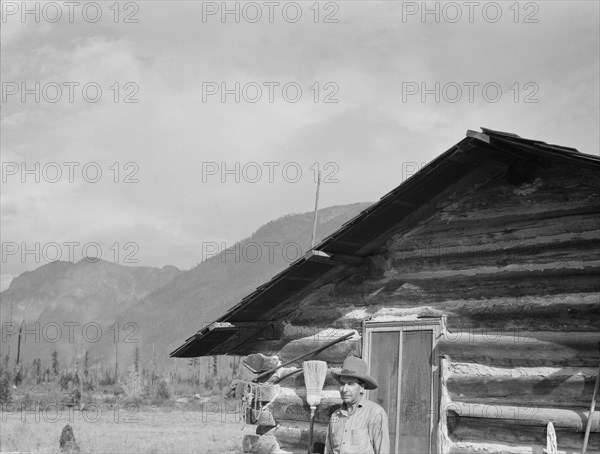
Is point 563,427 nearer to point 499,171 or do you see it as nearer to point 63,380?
point 499,171

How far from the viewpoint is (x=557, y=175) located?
8703 millimetres

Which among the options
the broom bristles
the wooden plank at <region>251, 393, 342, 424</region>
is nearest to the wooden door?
the broom bristles

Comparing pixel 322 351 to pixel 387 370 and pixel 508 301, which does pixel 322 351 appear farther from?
pixel 508 301

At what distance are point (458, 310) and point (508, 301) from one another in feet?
2.00

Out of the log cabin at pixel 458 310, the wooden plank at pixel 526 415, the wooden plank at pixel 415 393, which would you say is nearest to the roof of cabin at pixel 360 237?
the log cabin at pixel 458 310

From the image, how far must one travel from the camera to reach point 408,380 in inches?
367

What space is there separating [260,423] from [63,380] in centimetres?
7845

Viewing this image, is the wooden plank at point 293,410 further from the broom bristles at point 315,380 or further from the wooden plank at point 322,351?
the wooden plank at point 322,351

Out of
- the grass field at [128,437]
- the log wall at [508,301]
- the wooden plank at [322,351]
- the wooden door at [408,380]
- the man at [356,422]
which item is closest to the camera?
the man at [356,422]

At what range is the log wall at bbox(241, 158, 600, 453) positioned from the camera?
320 inches

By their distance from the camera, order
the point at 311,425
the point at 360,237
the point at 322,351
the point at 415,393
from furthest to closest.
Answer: the point at 322,351 < the point at 311,425 < the point at 360,237 < the point at 415,393

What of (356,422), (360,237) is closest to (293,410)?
(360,237)

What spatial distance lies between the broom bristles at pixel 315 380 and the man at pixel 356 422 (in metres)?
2.66

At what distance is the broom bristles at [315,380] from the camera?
10023 millimetres
